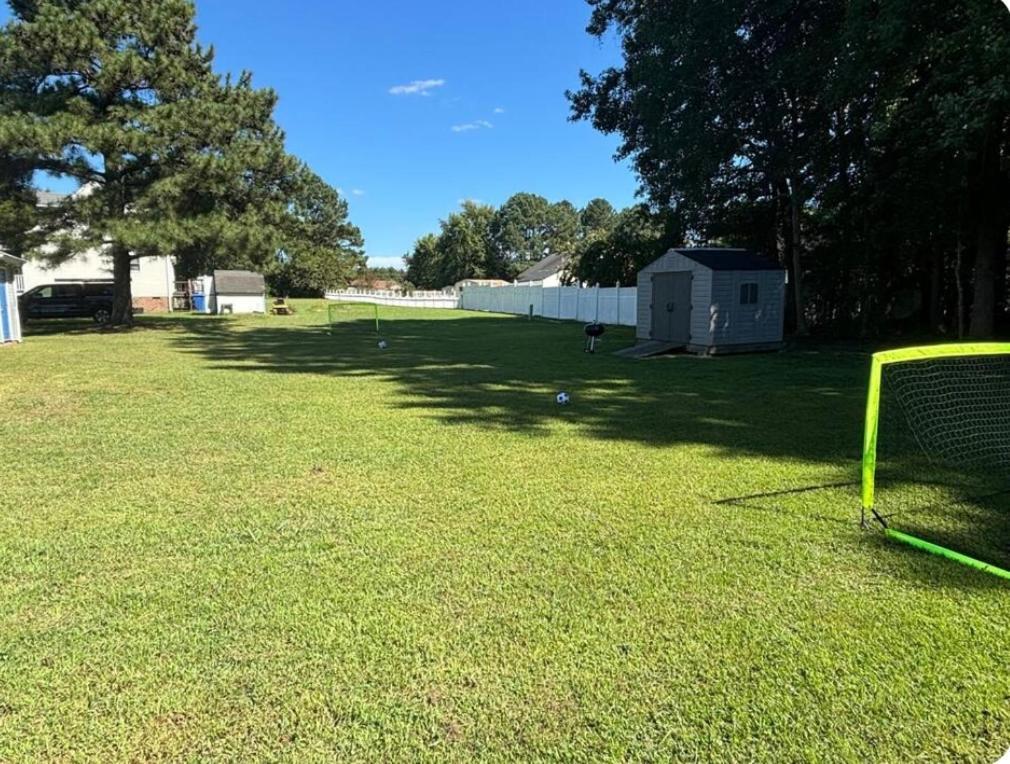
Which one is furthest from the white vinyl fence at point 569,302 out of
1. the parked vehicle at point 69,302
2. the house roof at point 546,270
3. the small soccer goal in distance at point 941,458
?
the parked vehicle at point 69,302

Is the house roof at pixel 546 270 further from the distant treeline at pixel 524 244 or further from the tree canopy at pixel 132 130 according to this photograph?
the tree canopy at pixel 132 130

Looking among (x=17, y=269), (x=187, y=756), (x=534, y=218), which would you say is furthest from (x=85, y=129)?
(x=534, y=218)

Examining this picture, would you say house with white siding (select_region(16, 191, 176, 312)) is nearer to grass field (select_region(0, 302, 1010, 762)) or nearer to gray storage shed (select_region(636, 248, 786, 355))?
gray storage shed (select_region(636, 248, 786, 355))

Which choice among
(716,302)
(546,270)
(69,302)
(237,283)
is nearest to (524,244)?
(546,270)

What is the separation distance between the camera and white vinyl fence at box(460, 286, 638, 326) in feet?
77.2

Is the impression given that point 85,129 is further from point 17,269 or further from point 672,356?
point 672,356

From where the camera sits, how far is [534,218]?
89062 millimetres

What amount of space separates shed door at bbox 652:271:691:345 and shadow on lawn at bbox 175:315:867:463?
1338 mm

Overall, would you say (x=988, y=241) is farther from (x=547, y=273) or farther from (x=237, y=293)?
(x=547, y=273)

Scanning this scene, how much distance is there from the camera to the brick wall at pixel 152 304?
3234cm

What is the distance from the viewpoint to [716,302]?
43.6ft

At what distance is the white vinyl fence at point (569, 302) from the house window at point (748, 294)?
4.73m

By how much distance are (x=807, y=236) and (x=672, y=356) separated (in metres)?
7.98

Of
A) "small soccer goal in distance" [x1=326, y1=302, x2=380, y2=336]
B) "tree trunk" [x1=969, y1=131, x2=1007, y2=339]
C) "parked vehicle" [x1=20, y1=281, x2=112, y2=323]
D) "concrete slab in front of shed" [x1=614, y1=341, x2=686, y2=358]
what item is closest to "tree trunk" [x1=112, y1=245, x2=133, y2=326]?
"parked vehicle" [x1=20, y1=281, x2=112, y2=323]
